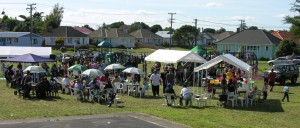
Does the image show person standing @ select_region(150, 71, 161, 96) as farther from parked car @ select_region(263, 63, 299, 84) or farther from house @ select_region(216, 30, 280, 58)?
house @ select_region(216, 30, 280, 58)

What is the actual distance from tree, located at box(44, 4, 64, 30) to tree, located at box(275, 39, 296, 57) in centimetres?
5049

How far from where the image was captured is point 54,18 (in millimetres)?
102562

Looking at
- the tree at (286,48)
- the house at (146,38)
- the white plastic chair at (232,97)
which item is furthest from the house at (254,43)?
the white plastic chair at (232,97)

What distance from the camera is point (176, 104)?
20.8 meters

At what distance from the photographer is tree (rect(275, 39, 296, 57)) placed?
208 ft

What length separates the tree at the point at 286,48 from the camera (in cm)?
6328

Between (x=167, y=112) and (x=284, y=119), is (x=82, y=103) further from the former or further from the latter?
(x=284, y=119)

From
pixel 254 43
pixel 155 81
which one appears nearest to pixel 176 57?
pixel 155 81

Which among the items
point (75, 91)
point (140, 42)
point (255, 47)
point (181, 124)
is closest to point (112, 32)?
point (140, 42)

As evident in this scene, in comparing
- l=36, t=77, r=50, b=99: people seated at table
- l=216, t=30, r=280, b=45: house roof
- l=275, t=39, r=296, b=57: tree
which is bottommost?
l=36, t=77, r=50, b=99: people seated at table

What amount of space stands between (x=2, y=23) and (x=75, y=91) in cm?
9463

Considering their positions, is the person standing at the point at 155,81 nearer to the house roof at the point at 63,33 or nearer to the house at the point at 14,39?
the house at the point at 14,39

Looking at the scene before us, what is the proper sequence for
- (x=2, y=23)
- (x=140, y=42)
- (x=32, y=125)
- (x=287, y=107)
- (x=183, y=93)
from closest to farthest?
(x=32, y=125)
(x=183, y=93)
(x=287, y=107)
(x=140, y=42)
(x=2, y=23)

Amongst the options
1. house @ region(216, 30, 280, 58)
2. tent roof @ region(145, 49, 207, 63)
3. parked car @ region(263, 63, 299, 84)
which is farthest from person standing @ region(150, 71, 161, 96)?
house @ region(216, 30, 280, 58)
